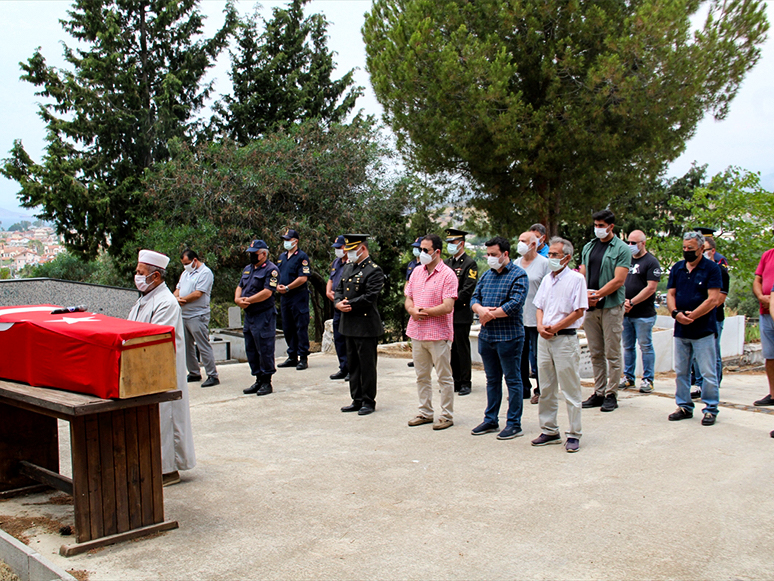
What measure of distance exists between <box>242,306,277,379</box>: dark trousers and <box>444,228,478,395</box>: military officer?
7.58ft

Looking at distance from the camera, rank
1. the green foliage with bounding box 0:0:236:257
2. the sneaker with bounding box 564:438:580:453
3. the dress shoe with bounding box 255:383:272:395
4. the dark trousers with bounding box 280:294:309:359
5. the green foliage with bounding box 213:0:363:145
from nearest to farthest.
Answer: the sneaker with bounding box 564:438:580:453 < the dress shoe with bounding box 255:383:272:395 < the dark trousers with bounding box 280:294:309:359 < the green foliage with bounding box 0:0:236:257 < the green foliage with bounding box 213:0:363:145

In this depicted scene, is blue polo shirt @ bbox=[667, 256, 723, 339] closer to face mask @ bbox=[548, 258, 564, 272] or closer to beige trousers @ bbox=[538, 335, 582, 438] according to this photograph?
beige trousers @ bbox=[538, 335, 582, 438]

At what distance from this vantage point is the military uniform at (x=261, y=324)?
8.43m

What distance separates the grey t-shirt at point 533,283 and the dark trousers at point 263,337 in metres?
3.17

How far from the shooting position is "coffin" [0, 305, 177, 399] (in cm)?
376

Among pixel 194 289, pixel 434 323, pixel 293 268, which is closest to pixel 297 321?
pixel 293 268

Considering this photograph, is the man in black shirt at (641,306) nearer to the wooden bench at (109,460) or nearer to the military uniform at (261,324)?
the military uniform at (261,324)

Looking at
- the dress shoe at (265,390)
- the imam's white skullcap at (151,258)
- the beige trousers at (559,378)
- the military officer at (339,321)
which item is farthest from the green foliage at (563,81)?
the imam's white skullcap at (151,258)

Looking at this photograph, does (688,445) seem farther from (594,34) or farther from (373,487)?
(594,34)

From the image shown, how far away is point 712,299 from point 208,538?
4.90 meters

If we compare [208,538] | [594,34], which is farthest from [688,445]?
[594,34]

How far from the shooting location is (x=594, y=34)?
47.1 feet

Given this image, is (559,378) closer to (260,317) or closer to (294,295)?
(260,317)

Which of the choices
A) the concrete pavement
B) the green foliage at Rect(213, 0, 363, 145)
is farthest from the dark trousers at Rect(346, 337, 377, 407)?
the green foliage at Rect(213, 0, 363, 145)
